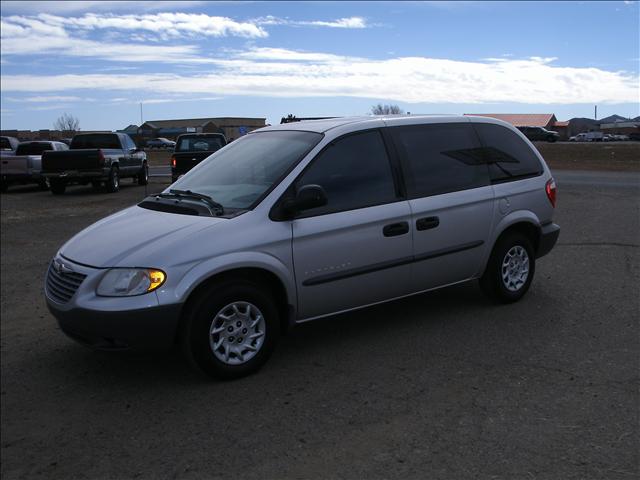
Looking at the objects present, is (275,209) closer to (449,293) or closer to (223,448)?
(223,448)

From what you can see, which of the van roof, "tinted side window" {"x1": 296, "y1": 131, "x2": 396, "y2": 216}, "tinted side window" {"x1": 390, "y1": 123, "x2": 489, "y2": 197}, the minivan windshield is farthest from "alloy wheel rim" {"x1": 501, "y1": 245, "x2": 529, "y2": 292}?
the minivan windshield

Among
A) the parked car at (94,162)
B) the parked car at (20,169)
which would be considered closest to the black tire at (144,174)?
the parked car at (94,162)

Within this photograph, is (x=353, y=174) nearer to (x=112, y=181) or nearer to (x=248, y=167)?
(x=248, y=167)

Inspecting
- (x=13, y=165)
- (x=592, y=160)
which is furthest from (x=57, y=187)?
(x=592, y=160)

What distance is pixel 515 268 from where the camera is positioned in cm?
655

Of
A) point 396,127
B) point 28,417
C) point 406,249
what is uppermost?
point 396,127

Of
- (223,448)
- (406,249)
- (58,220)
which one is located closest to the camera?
(223,448)

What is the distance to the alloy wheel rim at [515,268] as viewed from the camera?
21.2 feet

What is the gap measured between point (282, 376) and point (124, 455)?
1368 millimetres

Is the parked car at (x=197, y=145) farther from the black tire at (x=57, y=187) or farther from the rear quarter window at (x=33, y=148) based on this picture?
the rear quarter window at (x=33, y=148)

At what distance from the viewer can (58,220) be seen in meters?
14.5

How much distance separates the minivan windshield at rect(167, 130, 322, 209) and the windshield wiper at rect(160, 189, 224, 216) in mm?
46

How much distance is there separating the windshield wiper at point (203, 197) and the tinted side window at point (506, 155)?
2.66 metres

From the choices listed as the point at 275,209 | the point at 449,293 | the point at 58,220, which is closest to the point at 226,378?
the point at 275,209
